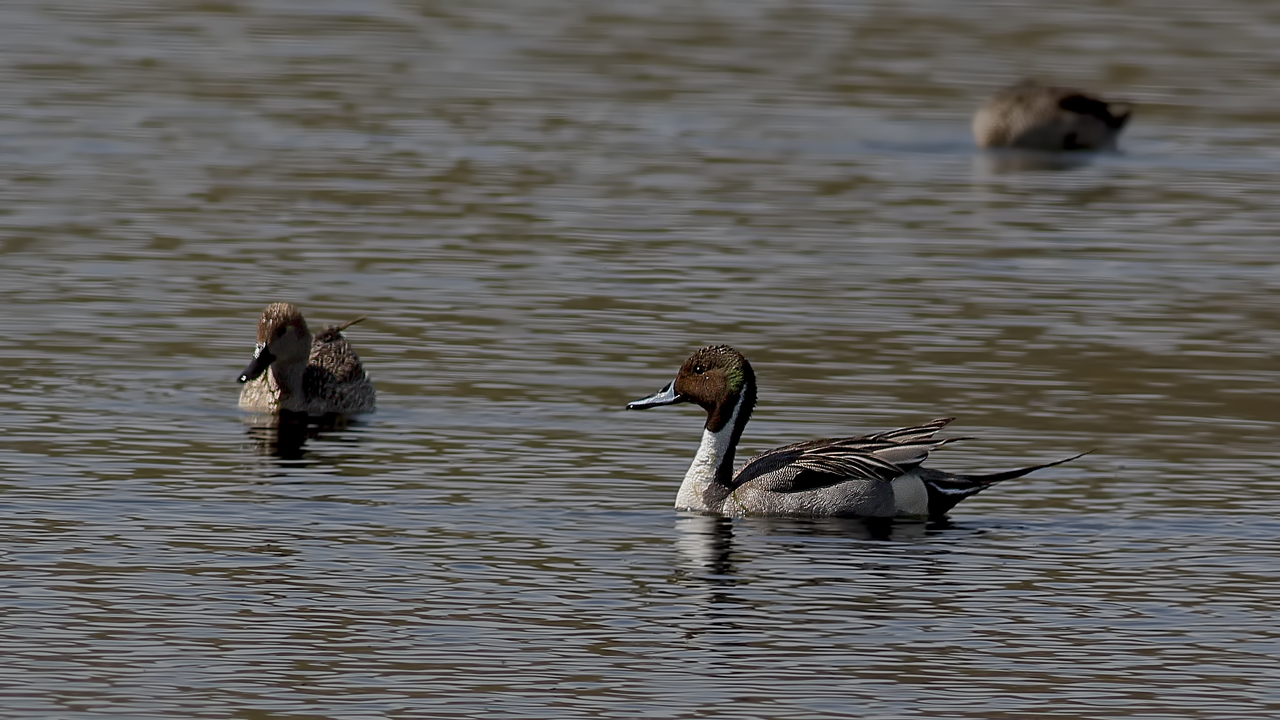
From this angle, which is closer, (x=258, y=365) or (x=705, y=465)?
(x=705, y=465)

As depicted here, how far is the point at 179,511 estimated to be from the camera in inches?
545

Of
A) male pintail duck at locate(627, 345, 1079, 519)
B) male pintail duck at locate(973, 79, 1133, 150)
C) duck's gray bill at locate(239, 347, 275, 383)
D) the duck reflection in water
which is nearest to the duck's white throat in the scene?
male pintail duck at locate(627, 345, 1079, 519)

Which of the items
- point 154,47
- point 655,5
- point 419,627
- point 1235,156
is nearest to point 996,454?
point 419,627

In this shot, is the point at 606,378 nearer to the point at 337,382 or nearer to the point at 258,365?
the point at 337,382

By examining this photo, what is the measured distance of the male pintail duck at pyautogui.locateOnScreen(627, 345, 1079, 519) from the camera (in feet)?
47.2

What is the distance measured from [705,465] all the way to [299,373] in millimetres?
3955

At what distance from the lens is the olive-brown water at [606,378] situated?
11.2 metres

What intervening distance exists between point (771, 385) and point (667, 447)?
63.9 inches

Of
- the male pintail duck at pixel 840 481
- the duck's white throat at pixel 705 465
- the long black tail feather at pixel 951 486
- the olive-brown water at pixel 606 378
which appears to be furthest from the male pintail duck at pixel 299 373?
the long black tail feather at pixel 951 486

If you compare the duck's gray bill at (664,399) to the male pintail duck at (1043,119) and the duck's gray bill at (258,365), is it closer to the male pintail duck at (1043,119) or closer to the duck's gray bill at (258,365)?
the duck's gray bill at (258,365)

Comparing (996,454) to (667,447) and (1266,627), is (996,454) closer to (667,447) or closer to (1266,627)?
(667,447)

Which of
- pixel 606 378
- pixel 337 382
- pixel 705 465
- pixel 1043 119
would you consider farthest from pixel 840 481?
pixel 1043 119

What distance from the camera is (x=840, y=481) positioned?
567 inches

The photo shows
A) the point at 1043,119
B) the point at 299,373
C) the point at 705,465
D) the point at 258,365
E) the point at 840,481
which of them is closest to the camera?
the point at 840,481
